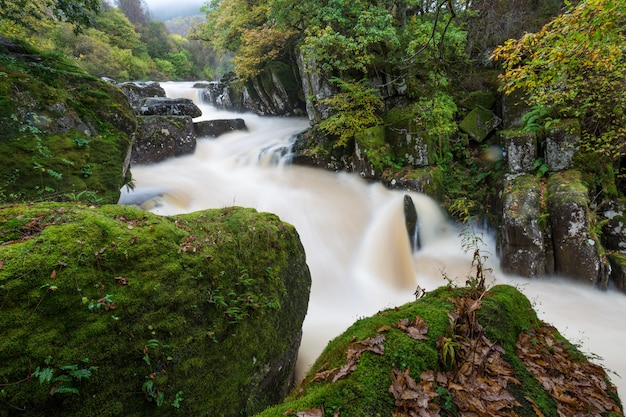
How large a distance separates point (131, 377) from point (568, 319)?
752 centimetres

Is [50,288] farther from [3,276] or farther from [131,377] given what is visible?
[131,377]

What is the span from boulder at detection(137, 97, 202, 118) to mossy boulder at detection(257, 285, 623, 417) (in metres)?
13.3

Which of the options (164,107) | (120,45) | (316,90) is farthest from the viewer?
(120,45)

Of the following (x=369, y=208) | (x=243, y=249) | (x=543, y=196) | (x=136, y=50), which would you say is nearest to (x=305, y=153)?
(x=369, y=208)

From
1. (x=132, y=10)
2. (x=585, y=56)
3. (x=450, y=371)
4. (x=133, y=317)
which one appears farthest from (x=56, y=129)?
(x=132, y=10)

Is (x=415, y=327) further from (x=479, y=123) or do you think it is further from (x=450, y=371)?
(x=479, y=123)

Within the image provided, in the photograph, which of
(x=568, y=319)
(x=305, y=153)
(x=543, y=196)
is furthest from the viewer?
(x=305, y=153)

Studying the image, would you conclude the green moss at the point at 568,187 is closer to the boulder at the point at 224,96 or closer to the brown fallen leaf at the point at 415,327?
the brown fallen leaf at the point at 415,327

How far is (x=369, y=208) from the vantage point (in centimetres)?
877

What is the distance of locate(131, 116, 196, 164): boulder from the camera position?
32.8 feet

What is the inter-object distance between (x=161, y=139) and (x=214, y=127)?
335cm

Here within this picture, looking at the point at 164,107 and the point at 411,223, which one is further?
the point at 164,107

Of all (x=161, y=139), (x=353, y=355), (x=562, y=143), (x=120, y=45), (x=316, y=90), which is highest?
(x=120, y=45)

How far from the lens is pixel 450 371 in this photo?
1.89 metres
